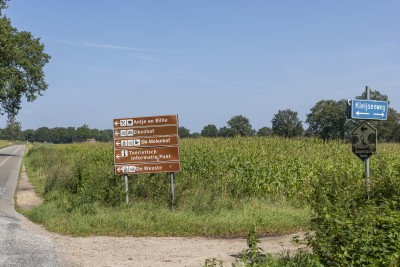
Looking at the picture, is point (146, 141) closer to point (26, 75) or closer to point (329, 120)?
point (26, 75)

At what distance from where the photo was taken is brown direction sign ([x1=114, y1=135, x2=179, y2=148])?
41.9ft

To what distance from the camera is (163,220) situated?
10742mm

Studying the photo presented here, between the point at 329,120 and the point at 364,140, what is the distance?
251ft

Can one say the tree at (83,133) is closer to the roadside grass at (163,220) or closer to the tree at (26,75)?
the tree at (26,75)

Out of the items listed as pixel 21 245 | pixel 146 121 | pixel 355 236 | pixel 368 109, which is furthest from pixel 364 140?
pixel 21 245

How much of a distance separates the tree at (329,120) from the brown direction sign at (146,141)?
71593 millimetres

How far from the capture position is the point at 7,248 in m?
8.26

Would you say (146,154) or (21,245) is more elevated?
(146,154)

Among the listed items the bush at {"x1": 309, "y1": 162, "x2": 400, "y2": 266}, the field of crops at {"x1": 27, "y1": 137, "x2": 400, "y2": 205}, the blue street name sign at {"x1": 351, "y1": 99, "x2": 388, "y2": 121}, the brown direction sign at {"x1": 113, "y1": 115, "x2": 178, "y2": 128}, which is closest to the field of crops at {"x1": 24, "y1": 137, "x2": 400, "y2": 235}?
the field of crops at {"x1": 27, "y1": 137, "x2": 400, "y2": 205}

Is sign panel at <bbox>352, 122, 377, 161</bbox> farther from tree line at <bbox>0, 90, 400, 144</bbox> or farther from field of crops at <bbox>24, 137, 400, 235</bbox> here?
tree line at <bbox>0, 90, 400, 144</bbox>

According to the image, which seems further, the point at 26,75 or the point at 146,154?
the point at 26,75

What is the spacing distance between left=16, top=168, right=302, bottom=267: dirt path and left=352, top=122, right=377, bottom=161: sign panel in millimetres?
2516

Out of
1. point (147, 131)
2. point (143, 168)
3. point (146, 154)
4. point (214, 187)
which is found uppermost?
point (147, 131)

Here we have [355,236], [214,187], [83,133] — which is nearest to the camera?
[355,236]
